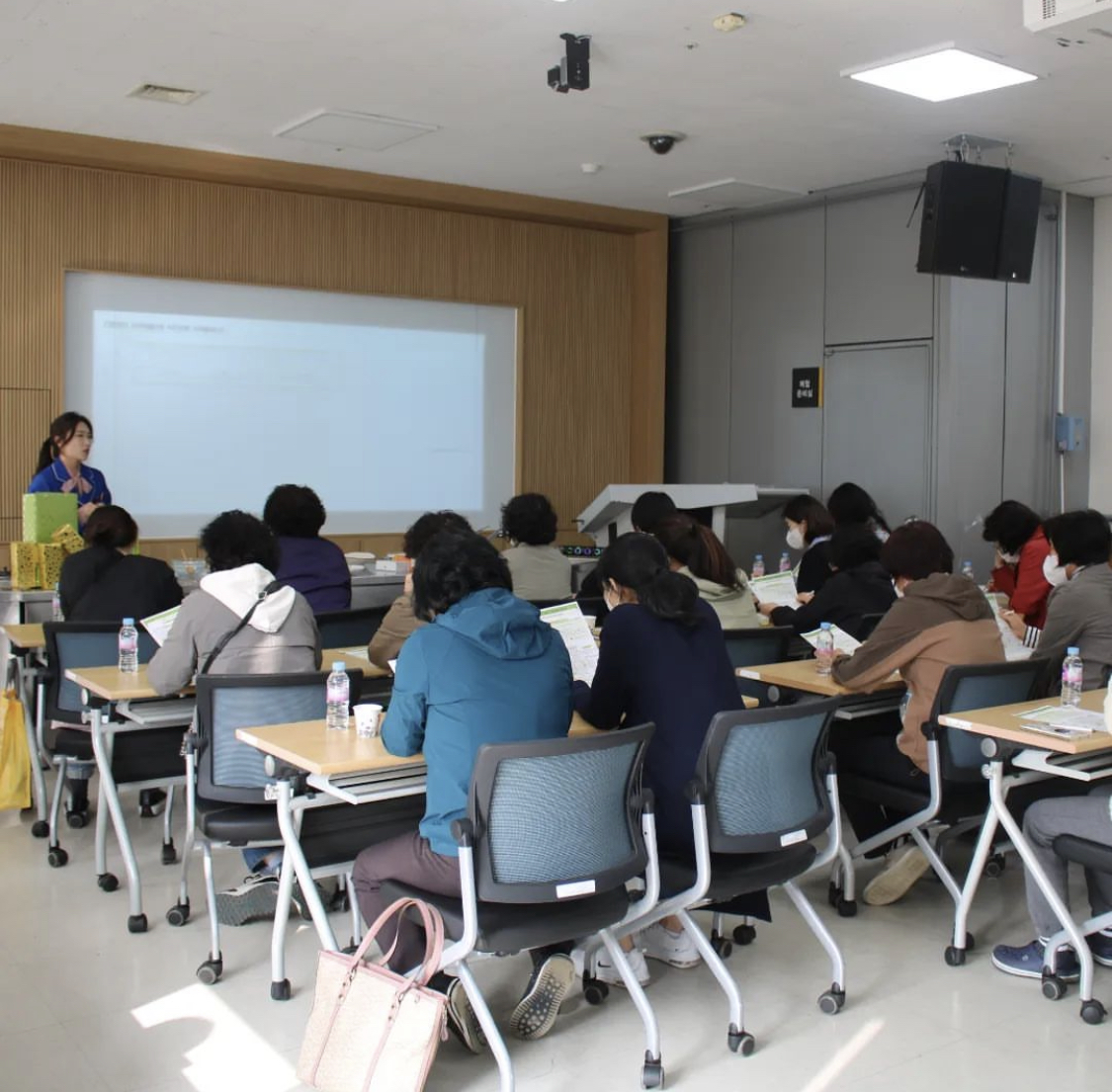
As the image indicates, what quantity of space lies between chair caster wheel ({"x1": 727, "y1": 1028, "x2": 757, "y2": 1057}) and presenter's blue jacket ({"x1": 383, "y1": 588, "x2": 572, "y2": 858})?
3.06 ft

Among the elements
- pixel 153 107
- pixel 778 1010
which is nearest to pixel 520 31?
pixel 153 107

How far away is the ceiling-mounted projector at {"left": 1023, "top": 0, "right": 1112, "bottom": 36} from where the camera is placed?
4.66 metres

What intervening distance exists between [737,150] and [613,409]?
2.59 m

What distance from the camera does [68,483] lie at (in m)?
6.68

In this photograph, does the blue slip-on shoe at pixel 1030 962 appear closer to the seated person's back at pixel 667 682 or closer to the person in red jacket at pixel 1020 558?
the seated person's back at pixel 667 682

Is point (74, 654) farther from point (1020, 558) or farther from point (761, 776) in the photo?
point (1020, 558)

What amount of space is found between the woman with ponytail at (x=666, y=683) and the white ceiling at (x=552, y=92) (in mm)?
2824

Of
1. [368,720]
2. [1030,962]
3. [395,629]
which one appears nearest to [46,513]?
[395,629]

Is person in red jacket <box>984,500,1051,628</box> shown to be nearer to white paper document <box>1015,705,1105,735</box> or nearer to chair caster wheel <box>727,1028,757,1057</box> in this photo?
white paper document <box>1015,705,1105,735</box>

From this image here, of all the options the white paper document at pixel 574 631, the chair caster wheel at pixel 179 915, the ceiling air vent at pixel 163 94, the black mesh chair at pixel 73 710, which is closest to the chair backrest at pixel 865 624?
the white paper document at pixel 574 631

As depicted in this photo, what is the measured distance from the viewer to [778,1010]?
11.9 ft

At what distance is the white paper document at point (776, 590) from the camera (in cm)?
600

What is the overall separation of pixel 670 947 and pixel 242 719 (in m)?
1.43

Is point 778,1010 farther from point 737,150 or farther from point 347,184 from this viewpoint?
point 347,184
